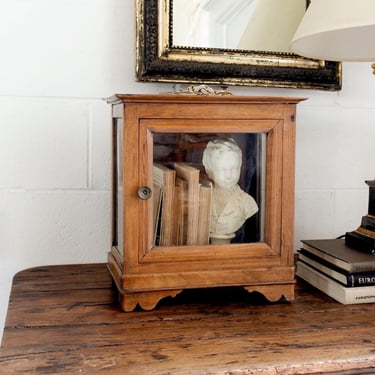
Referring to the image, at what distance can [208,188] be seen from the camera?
950mm

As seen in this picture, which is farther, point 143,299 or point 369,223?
point 369,223

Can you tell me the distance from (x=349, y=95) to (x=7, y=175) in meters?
0.87

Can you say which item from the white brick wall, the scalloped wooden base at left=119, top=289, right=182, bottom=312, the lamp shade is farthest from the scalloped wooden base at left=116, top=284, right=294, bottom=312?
the lamp shade

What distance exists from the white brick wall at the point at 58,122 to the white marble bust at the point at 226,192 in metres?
0.38

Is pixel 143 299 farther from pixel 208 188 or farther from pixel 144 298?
pixel 208 188

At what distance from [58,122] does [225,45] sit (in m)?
0.43

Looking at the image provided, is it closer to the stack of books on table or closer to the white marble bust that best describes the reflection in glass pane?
the white marble bust

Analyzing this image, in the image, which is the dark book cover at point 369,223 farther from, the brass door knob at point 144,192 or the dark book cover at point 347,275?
the brass door knob at point 144,192

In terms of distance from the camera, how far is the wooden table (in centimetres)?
73

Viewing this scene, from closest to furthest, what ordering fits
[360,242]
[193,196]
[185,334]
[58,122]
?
[185,334] → [193,196] → [360,242] → [58,122]

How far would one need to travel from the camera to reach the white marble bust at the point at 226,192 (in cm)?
94

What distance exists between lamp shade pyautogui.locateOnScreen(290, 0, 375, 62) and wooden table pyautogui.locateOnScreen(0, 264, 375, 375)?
0.49 meters

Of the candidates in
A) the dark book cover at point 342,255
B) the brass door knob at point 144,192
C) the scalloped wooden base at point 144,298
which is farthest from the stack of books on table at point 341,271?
the brass door knob at point 144,192

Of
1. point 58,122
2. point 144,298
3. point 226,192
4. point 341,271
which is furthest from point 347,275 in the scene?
point 58,122
